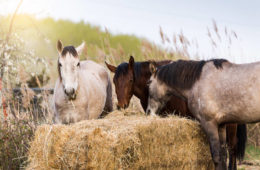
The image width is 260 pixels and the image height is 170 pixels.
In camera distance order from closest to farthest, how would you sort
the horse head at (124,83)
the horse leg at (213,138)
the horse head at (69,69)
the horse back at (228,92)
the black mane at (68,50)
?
the horse back at (228,92) < the horse leg at (213,138) < the horse head at (69,69) < the black mane at (68,50) < the horse head at (124,83)

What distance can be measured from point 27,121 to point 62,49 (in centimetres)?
151

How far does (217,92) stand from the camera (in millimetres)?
4316

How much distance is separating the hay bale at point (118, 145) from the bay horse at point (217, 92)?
0.31 metres

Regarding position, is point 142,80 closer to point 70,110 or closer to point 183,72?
point 183,72

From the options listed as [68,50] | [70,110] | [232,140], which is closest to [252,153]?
[232,140]

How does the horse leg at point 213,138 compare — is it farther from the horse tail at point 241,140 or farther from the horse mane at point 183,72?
the horse tail at point 241,140

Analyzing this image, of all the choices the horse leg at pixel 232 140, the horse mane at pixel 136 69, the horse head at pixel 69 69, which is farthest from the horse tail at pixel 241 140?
the horse head at pixel 69 69

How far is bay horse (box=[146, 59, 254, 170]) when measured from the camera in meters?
4.12

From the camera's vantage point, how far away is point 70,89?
4559 millimetres

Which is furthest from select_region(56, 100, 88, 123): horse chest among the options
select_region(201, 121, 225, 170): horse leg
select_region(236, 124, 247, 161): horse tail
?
select_region(236, 124, 247, 161): horse tail

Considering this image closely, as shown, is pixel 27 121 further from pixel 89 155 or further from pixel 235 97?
pixel 235 97

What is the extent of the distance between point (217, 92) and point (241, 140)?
1941mm

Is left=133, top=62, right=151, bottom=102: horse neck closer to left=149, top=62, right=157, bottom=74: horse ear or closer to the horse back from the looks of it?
left=149, top=62, right=157, bottom=74: horse ear

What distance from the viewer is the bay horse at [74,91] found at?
4.64m
